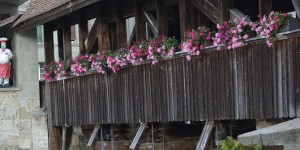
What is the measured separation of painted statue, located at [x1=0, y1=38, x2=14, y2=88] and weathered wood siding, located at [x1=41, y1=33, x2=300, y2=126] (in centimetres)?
311

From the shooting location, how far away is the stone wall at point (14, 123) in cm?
1828

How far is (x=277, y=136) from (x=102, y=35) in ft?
27.2

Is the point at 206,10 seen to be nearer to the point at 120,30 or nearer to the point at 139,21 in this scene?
the point at 139,21

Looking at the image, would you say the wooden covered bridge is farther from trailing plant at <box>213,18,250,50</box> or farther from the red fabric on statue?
the red fabric on statue

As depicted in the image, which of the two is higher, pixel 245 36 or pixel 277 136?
pixel 245 36

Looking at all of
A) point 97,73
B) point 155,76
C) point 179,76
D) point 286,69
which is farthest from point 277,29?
point 97,73

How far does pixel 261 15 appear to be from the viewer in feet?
32.1

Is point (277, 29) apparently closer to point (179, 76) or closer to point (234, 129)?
point (179, 76)

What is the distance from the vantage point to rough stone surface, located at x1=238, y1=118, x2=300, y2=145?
6859mm

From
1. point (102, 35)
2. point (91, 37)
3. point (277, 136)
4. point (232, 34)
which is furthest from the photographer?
point (91, 37)

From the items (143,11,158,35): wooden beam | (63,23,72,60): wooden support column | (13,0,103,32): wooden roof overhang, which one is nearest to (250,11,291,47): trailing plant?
(143,11,158,35): wooden beam

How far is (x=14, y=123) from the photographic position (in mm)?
18406

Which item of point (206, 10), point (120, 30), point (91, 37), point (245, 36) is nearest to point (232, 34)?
point (245, 36)

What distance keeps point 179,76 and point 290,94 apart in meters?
2.74
